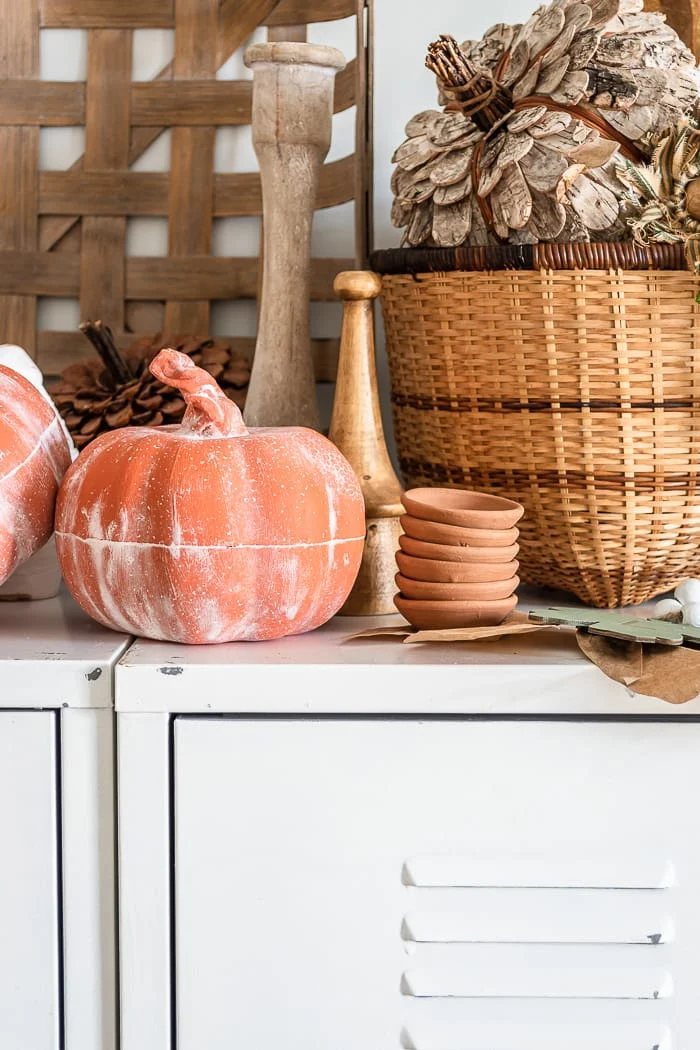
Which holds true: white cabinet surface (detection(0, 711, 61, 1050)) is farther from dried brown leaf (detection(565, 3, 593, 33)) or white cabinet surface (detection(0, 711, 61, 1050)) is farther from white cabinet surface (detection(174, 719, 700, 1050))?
dried brown leaf (detection(565, 3, 593, 33))

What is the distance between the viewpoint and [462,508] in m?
0.70

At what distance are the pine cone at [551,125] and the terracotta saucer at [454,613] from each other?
0.25 metres

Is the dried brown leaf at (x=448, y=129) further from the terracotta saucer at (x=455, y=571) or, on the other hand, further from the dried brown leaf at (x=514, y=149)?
the terracotta saucer at (x=455, y=571)

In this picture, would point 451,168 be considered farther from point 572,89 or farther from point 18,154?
point 18,154

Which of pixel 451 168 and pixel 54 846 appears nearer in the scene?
pixel 54 846

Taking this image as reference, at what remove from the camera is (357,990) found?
0.62 m

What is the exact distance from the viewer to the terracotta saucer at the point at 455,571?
655 millimetres

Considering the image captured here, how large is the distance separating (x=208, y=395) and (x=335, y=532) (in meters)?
0.12

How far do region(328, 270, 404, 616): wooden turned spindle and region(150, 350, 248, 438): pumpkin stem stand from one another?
5.4 inches

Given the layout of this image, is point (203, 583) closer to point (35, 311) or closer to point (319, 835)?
point (319, 835)

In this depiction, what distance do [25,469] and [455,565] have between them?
283 millimetres

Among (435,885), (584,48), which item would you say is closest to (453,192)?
(584,48)

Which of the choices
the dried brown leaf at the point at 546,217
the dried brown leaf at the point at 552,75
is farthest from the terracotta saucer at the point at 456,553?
the dried brown leaf at the point at 552,75

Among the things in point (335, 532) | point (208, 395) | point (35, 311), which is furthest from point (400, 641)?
point (35, 311)
